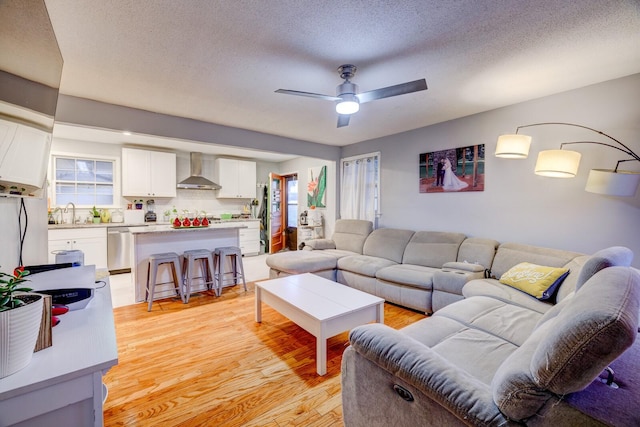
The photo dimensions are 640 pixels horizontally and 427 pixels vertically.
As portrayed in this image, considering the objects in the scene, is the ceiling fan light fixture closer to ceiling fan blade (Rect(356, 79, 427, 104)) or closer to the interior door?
ceiling fan blade (Rect(356, 79, 427, 104))

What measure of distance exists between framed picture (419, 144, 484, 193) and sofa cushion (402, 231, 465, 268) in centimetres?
64

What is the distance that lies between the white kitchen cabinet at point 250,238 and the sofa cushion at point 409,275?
3823mm

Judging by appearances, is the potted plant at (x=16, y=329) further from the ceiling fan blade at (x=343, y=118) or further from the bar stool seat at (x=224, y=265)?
the bar stool seat at (x=224, y=265)

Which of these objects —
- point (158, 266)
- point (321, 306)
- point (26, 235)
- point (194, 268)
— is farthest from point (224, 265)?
point (26, 235)

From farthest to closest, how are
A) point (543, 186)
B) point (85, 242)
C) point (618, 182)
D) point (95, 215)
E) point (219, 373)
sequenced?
1. point (95, 215)
2. point (85, 242)
3. point (543, 186)
4. point (618, 182)
5. point (219, 373)

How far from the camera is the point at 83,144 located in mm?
5051

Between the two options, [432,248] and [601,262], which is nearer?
[601,262]

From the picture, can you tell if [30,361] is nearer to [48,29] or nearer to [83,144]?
[48,29]

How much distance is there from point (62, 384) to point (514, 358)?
1603 mm

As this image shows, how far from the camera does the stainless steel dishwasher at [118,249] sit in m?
4.84

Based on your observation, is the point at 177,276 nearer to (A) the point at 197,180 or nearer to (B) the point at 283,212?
(A) the point at 197,180

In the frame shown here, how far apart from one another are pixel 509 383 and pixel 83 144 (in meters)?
6.74

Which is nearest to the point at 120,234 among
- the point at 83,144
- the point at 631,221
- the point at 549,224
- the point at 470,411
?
the point at 83,144

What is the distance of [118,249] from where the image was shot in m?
4.91
